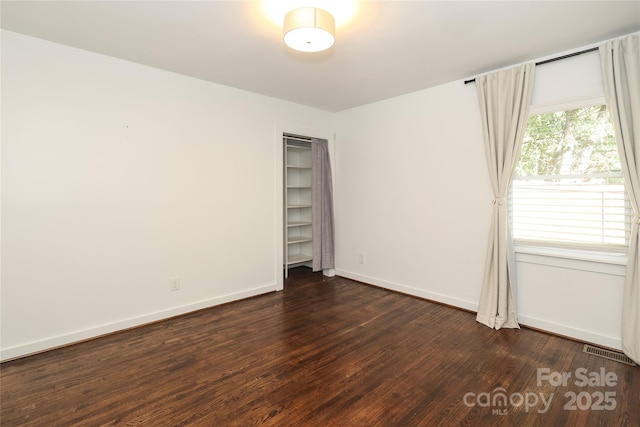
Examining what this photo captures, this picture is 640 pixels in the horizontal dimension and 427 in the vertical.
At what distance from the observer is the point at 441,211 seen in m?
3.62

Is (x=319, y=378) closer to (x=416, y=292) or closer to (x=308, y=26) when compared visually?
(x=416, y=292)

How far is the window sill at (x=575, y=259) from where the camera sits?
2529 millimetres

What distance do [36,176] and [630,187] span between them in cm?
477

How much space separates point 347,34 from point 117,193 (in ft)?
8.28

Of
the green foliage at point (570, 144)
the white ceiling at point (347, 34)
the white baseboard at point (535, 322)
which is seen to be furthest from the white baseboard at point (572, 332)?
A: the white ceiling at point (347, 34)

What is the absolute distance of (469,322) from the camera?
312 cm

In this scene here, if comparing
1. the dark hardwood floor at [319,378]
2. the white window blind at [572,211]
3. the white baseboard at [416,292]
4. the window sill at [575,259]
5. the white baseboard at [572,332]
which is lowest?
the dark hardwood floor at [319,378]

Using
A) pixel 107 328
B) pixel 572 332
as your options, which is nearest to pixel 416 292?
pixel 572 332

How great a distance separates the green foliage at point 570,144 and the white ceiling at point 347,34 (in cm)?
60

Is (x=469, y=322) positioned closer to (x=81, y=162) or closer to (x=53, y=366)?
(x=53, y=366)

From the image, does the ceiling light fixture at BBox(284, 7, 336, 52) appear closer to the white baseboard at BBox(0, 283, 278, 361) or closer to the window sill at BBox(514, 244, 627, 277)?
the window sill at BBox(514, 244, 627, 277)

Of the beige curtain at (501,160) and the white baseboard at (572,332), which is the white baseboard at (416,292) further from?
the white baseboard at (572,332)

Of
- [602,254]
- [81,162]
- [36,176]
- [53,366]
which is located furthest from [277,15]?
[602,254]

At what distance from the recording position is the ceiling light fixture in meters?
1.96
